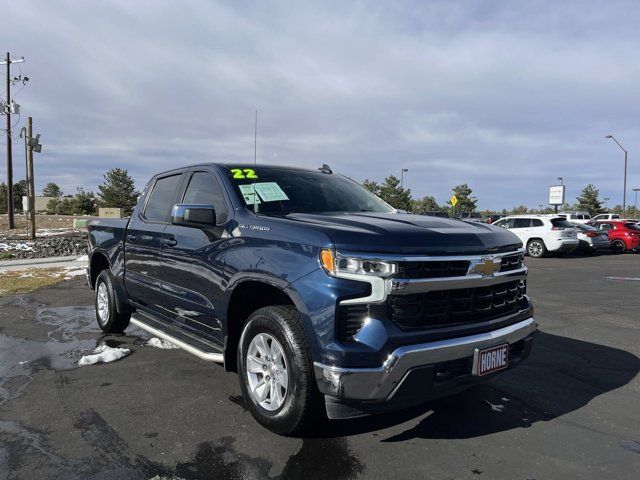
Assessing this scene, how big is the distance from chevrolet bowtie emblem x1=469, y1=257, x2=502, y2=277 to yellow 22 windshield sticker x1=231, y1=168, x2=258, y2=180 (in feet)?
6.48

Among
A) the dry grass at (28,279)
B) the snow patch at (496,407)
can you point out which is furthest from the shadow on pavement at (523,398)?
the dry grass at (28,279)

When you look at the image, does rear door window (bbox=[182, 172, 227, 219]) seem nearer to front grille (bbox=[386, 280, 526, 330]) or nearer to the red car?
front grille (bbox=[386, 280, 526, 330])

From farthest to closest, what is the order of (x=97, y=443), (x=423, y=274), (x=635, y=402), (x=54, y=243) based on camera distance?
(x=54, y=243)
(x=635, y=402)
(x=97, y=443)
(x=423, y=274)

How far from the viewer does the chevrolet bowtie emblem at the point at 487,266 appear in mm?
3195

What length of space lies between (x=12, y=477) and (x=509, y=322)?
128 inches

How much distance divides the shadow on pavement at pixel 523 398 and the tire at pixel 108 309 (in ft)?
11.1

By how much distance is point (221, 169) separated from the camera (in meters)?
4.20

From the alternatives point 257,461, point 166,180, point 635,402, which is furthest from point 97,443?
point 635,402

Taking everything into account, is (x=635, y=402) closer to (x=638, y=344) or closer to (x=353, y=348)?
(x=638, y=344)

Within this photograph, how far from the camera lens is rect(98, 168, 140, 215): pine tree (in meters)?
62.9

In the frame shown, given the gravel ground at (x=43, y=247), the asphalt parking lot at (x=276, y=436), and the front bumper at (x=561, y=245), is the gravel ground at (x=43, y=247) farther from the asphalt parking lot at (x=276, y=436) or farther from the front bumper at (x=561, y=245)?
A: the front bumper at (x=561, y=245)

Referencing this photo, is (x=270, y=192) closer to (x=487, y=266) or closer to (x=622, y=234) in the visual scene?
(x=487, y=266)

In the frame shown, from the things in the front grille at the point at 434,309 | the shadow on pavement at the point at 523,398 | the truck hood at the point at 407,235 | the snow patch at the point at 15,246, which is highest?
the truck hood at the point at 407,235

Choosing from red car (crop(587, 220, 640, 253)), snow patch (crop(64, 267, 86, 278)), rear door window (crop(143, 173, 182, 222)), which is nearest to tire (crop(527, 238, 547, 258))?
red car (crop(587, 220, 640, 253))
